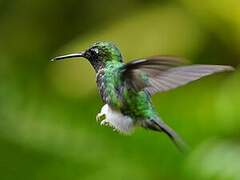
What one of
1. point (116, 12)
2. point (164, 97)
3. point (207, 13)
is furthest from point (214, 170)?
point (116, 12)

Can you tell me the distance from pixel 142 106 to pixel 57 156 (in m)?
2.12

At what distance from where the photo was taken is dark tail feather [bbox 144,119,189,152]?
130 cm

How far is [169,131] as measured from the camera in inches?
53.5

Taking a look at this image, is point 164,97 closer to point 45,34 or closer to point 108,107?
point 45,34

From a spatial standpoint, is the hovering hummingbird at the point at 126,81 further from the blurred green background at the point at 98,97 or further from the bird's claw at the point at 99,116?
the blurred green background at the point at 98,97

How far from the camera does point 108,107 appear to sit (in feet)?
4.59

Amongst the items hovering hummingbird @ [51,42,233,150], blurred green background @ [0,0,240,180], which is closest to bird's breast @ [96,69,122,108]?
hovering hummingbird @ [51,42,233,150]

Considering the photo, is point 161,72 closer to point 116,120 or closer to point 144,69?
point 144,69

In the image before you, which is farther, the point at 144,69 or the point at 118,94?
the point at 118,94

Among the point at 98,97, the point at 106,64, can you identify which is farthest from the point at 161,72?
the point at 98,97

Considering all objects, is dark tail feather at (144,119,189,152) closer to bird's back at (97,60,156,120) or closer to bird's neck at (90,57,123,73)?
bird's back at (97,60,156,120)

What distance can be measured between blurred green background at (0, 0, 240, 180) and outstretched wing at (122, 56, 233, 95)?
5.78ft

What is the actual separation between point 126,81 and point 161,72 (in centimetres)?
11

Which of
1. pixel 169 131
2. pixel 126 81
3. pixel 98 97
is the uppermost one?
pixel 98 97
